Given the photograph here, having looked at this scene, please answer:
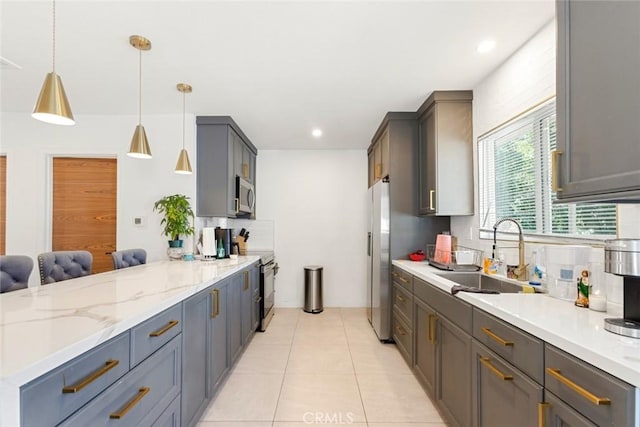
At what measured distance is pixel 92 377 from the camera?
0.93m

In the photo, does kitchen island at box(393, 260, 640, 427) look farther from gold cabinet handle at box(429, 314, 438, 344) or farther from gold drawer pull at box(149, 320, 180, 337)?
gold drawer pull at box(149, 320, 180, 337)

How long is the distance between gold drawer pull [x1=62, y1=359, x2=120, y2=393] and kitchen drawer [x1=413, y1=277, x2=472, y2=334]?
1586 mm

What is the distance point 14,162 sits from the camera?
129 inches

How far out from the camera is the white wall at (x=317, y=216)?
4.68 metres

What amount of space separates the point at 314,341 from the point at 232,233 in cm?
154

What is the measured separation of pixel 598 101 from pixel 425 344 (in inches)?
71.9

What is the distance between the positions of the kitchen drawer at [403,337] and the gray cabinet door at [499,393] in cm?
110

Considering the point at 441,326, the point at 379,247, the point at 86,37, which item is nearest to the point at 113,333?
the point at 441,326

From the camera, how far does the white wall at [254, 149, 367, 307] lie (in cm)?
468

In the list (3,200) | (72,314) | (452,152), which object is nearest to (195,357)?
(72,314)

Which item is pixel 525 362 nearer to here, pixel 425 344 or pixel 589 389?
pixel 589 389

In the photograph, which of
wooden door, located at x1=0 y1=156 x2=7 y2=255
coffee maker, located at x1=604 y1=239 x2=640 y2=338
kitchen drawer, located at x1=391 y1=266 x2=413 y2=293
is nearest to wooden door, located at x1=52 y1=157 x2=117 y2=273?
wooden door, located at x1=0 y1=156 x2=7 y2=255

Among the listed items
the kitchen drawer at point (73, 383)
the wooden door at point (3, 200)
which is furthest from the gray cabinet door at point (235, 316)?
the wooden door at point (3, 200)

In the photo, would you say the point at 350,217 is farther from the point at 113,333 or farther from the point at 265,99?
the point at 113,333
